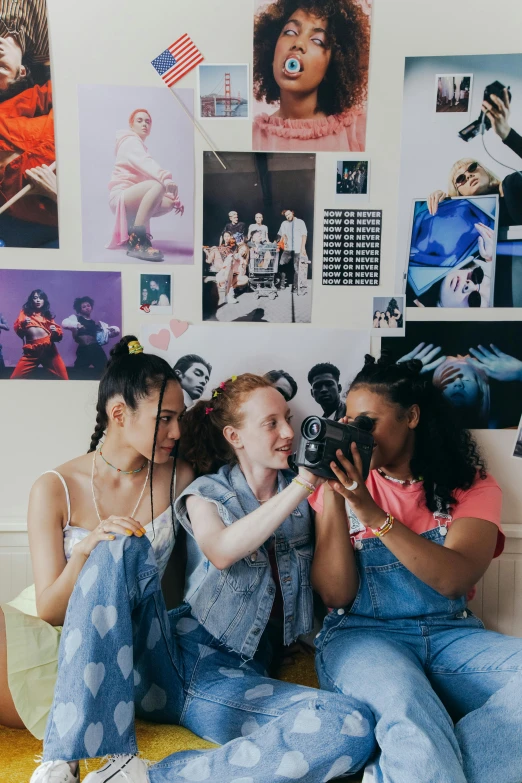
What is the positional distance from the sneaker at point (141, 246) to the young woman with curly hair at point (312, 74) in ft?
1.18

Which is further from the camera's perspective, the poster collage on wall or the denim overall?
the poster collage on wall

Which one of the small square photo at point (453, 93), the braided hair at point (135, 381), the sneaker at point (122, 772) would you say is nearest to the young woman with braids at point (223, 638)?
the sneaker at point (122, 772)

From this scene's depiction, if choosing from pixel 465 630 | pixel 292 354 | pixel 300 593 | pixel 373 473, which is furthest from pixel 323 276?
pixel 465 630

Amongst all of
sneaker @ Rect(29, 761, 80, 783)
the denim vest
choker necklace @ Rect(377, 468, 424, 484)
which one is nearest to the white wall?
choker necklace @ Rect(377, 468, 424, 484)

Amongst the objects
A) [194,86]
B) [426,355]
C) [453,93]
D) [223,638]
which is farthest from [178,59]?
[223,638]

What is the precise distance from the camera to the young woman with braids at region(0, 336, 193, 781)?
4.09 ft

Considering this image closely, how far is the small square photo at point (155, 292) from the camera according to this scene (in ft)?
5.66

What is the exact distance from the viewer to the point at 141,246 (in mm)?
1716

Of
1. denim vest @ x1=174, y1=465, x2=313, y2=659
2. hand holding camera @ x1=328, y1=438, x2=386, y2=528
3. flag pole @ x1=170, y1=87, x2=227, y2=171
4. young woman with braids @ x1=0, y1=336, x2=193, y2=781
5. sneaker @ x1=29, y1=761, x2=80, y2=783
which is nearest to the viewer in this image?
sneaker @ x1=29, y1=761, x2=80, y2=783

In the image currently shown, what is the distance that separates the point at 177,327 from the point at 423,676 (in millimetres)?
993

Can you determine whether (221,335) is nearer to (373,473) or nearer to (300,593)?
(373,473)

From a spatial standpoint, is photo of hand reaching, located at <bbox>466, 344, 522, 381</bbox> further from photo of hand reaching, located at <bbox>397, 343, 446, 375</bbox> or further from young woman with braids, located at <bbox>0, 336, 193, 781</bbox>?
young woman with braids, located at <bbox>0, 336, 193, 781</bbox>

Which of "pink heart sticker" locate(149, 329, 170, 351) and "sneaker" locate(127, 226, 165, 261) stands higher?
"sneaker" locate(127, 226, 165, 261)

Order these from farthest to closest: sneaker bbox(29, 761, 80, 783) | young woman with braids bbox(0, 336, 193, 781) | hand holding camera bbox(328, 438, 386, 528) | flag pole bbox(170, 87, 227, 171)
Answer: flag pole bbox(170, 87, 227, 171) → hand holding camera bbox(328, 438, 386, 528) → young woman with braids bbox(0, 336, 193, 781) → sneaker bbox(29, 761, 80, 783)
